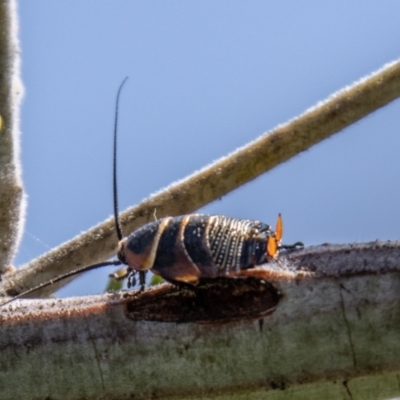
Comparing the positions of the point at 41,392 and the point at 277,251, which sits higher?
the point at 277,251

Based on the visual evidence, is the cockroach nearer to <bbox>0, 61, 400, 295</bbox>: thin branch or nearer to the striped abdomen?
the striped abdomen

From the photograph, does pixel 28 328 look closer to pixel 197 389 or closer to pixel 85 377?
pixel 85 377

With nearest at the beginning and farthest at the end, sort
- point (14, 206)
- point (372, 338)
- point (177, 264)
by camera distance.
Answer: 1. point (372, 338)
2. point (177, 264)
3. point (14, 206)

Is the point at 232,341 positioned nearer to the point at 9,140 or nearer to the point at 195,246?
the point at 195,246

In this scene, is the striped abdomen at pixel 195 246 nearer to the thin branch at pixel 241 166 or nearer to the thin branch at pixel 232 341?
the thin branch at pixel 232 341

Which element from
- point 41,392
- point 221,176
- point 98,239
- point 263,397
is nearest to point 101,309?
point 41,392

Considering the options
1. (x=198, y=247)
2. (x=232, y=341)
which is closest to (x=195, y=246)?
(x=198, y=247)

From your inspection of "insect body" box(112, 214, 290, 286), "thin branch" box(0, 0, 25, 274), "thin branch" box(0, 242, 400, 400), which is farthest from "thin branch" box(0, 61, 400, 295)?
"thin branch" box(0, 242, 400, 400)

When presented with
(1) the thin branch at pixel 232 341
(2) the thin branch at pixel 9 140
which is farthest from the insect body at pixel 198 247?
(2) the thin branch at pixel 9 140
